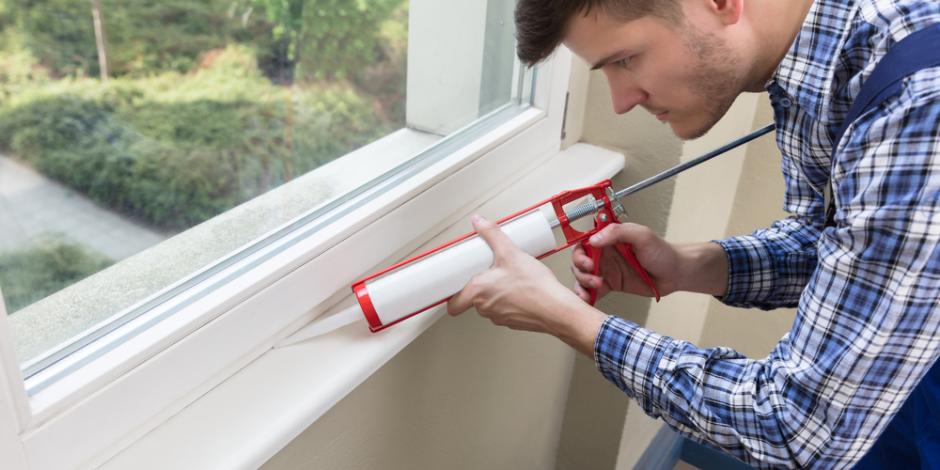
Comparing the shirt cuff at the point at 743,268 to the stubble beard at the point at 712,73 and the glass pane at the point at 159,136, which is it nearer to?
the stubble beard at the point at 712,73

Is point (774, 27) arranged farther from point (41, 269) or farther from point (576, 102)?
point (41, 269)

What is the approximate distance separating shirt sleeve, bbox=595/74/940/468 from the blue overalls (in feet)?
0.06

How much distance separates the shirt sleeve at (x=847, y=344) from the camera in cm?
56

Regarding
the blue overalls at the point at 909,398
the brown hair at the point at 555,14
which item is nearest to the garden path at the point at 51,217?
the brown hair at the point at 555,14

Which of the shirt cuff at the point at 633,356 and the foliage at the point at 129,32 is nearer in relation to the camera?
the foliage at the point at 129,32

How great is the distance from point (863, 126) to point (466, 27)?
0.59 m

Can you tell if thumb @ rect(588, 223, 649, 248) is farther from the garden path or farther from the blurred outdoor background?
the garden path

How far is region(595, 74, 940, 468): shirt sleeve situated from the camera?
562 mm

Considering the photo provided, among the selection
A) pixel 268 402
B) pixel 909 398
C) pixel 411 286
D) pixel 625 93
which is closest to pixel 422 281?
pixel 411 286

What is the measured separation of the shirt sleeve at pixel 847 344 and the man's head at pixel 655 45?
0.53 ft

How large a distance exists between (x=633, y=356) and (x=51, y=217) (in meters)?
0.53

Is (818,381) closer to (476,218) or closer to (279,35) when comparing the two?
(476,218)

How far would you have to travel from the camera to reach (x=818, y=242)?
0.73 metres

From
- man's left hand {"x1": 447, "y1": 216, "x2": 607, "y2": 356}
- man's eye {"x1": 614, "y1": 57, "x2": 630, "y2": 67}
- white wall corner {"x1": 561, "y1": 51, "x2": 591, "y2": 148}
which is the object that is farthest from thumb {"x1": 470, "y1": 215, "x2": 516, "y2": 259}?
white wall corner {"x1": 561, "y1": 51, "x2": 591, "y2": 148}
